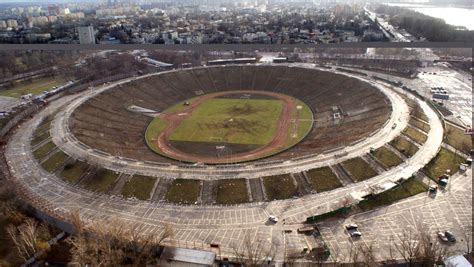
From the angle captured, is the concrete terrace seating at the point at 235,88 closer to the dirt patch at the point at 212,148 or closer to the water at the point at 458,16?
the dirt patch at the point at 212,148

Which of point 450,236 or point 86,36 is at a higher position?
point 86,36

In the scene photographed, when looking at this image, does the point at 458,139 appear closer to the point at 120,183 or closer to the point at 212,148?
the point at 212,148

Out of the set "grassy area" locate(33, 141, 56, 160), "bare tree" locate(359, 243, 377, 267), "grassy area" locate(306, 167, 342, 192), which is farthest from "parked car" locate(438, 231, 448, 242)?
"grassy area" locate(33, 141, 56, 160)

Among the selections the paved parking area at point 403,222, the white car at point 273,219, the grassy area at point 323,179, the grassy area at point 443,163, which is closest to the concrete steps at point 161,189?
the white car at point 273,219

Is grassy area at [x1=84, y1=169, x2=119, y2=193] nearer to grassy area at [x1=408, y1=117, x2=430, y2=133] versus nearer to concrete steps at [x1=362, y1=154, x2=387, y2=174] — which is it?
concrete steps at [x1=362, y1=154, x2=387, y2=174]

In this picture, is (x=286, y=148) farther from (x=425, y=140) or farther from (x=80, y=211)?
(x=80, y=211)

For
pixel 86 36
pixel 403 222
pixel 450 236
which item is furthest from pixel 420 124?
pixel 86 36

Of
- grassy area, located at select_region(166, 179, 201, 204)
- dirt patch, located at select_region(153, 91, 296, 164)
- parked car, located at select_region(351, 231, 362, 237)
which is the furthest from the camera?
dirt patch, located at select_region(153, 91, 296, 164)
